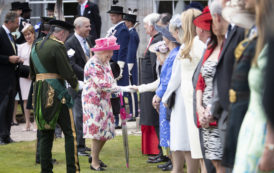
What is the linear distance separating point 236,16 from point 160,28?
327 centimetres

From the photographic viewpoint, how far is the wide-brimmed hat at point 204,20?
5219 mm

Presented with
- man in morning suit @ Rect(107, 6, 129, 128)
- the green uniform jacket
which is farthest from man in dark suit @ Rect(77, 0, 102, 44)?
the green uniform jacket

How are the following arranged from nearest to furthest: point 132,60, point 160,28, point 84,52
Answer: point 160,28 < point 84,52 < point 132,60

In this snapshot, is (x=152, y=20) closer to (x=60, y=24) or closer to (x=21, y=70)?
(x=60, y=24)

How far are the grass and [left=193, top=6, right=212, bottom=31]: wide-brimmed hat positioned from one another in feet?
10.1

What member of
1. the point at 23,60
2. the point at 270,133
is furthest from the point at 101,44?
the point at 270,133

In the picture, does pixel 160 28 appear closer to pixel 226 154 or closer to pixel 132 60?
pixel 226 154

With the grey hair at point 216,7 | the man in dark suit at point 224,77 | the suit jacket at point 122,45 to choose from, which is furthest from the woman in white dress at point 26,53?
the man in dark suit at point 224,77

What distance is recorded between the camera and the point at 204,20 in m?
5.25

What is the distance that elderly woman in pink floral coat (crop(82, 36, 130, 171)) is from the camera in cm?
772

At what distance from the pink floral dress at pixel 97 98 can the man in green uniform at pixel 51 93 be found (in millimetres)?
651

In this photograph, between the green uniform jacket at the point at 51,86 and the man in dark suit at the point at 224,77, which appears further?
the green uniform jacket at the point at 51,86

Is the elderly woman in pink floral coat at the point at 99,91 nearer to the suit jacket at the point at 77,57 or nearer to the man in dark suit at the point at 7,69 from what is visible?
the suit jacket at the point at 77,57

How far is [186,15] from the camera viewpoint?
5.82 meters
